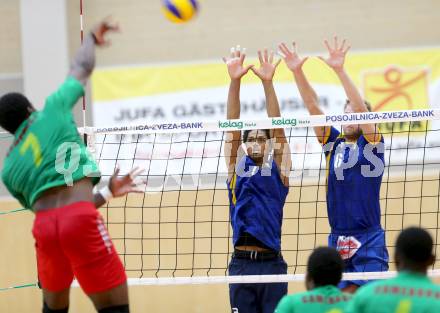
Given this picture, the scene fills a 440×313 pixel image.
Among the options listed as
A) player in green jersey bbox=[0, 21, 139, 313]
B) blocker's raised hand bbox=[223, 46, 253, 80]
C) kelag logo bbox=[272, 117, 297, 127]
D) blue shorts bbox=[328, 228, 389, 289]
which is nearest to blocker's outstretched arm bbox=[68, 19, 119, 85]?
player in green jersey bbox=[0, 21, 139, 313]

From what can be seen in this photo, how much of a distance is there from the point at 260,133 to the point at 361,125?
0.88 meters

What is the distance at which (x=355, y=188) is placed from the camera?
719 centimetres

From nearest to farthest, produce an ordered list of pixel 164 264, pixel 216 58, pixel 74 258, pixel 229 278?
1. pixel 74 258
2. pixel 229 278
3. pixel 164 264
4. pixel 216 58

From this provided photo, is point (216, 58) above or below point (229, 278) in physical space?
above

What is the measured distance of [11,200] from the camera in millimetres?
12375

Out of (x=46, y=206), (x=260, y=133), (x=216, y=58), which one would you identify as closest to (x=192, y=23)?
(x=216, y=58)

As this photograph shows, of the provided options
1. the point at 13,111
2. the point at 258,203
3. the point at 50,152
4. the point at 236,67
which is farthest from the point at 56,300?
the point at 236,67

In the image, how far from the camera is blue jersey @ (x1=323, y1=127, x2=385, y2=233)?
7.16 m

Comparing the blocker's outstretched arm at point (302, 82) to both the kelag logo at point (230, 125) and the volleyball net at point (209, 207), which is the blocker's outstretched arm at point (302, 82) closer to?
the kelag logo at point (230, 125)

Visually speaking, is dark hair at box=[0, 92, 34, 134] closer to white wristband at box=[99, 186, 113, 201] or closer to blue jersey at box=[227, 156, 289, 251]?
white wristband at box=[99, 186, 113, 201]

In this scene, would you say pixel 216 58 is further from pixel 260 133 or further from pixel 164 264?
pixel 260 133

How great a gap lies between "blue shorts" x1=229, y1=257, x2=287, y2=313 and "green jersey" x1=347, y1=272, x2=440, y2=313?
2858 mm

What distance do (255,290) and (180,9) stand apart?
99.8 inches

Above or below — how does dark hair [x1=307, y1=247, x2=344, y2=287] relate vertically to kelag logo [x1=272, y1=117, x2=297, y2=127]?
below
